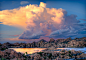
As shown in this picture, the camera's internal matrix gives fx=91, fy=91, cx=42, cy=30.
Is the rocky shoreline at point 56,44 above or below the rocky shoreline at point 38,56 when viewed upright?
above

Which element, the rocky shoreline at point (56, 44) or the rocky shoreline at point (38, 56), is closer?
the rocky shoreline at point (38, 56)

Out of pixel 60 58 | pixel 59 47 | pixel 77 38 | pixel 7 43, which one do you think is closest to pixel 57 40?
pixel 59 47

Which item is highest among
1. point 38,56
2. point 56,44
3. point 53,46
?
point 56,44

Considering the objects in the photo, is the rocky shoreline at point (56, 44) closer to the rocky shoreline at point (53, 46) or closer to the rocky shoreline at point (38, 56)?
the rocky shoreline at point (53, 46)

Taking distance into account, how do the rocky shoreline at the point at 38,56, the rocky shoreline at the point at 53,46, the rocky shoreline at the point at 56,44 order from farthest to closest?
1. the rocky shoreline at the point at 56,44
2. the rocky shoreline at the point at 53,46
3. the rocky shoreline at the point at 38,56

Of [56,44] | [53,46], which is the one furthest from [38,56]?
[56,44]

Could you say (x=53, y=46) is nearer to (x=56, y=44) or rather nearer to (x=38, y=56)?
(x=56, y=44)

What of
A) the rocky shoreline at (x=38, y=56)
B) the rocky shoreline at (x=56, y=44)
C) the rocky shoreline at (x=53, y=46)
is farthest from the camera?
the rocky shoreline at (x=56, y=44)

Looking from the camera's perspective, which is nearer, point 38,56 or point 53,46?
point 38,56

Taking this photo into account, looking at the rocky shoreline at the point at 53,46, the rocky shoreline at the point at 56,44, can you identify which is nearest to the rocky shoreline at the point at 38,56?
the rocky shoreline at the point at 53,46

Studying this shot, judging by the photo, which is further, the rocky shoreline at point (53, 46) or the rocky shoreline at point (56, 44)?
the rocky shoreline at point (56, 44)

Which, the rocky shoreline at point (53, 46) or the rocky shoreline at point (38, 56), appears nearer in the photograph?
the rocky shoreline at point (38, 56)

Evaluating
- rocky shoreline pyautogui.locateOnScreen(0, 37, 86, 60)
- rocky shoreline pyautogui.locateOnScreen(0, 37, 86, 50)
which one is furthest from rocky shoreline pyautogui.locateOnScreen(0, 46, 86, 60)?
rocky shoreline pyautogui.locateOnScreen(0, 37, 86, 50)
